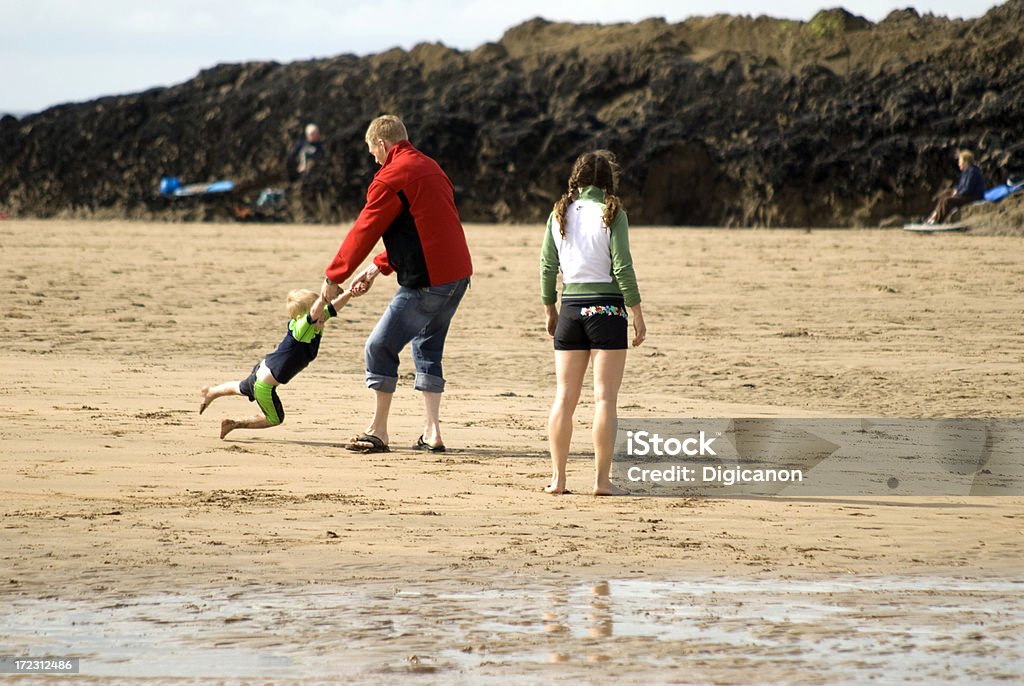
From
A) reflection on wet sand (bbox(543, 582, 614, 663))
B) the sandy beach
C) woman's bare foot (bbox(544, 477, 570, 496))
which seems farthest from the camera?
woman's bare foot (bbox(544, 477, 570, 496))

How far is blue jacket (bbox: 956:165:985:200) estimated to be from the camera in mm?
22656

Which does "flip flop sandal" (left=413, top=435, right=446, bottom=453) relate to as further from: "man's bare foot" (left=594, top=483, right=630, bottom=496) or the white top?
the white top

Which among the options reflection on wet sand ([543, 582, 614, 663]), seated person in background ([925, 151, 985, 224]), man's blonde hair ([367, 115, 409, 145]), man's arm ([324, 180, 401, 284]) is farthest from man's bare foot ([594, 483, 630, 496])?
seated person in background ([925, 151, 985, 224])

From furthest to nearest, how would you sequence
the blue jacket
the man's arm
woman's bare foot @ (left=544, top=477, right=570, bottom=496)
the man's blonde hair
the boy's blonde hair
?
the blue jacket < the boy's blonde hair < the man's blonde hair < the man's arm < woman's bare foot @ (left=544, top=477, right=570, bottom=496)

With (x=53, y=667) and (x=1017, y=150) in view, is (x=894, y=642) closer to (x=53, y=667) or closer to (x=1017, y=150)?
(x=53, y=667)

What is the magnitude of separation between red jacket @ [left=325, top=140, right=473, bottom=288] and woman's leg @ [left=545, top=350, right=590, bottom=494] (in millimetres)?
1226

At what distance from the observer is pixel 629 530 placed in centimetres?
581

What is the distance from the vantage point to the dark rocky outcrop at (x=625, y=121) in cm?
2859

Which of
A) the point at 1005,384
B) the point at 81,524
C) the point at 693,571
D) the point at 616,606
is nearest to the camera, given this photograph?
the point at 616,606

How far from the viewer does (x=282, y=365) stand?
24.7 feet

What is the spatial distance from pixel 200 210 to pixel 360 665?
30651 millimetres

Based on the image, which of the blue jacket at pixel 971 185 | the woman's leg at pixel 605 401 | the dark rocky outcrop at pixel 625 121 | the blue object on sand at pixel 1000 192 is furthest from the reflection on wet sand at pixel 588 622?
the dark rocky outcrop at pixel 625 121

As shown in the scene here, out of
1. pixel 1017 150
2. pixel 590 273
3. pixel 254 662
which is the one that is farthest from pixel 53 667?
pixel 1017 150

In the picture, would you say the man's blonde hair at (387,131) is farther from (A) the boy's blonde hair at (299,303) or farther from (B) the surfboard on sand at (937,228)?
(B) the surfboard on sand at (937,228)
